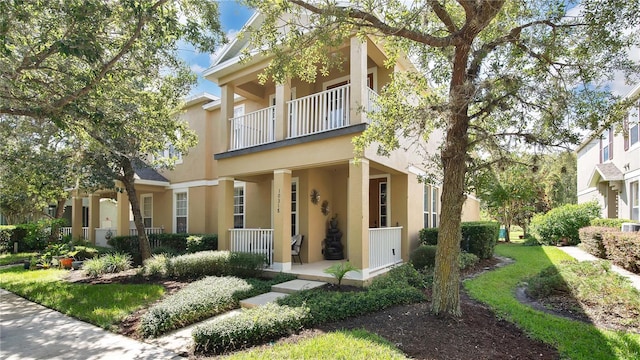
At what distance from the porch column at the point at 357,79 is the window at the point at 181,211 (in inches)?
432

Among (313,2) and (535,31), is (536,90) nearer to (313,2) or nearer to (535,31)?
(535,31)

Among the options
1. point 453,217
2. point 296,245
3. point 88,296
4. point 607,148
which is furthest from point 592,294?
point 607,148

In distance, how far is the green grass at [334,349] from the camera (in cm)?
443

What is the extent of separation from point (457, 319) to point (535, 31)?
16.0 feet

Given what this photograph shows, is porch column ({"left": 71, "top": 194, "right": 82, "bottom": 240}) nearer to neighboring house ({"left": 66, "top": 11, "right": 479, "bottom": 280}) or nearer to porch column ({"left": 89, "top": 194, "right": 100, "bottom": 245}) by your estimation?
porch column ({"left": 89, "top": 194, "right": 100, "bottom": 245})

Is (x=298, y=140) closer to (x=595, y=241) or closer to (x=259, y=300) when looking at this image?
(x=259, y=300)

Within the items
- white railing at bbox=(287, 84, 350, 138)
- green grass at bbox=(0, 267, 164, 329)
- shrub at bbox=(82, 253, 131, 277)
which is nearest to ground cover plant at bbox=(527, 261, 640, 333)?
white railing at bbox=(287, 84, 350, 138)

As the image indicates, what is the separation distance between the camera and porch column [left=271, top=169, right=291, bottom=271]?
957 cm

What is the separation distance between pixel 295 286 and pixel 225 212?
14.1 ft

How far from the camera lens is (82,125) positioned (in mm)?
8227

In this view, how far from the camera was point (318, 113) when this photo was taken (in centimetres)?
1010

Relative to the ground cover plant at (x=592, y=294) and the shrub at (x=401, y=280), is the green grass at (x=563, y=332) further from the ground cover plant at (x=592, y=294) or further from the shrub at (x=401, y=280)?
the shrub at (x=401, y=280)

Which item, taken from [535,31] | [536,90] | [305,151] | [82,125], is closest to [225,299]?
[305,151]

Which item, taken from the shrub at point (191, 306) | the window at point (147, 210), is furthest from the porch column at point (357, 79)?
the window at point (147, 210)
